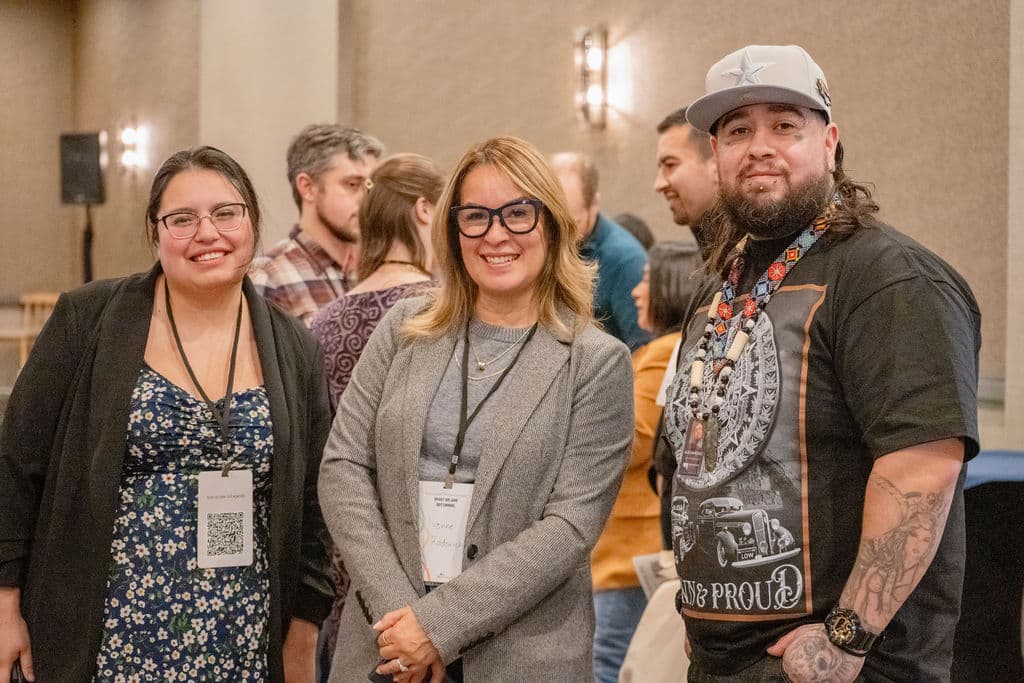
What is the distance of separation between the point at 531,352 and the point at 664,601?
0.74 metres

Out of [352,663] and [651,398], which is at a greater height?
[651,398]

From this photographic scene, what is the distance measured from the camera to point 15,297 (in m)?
8.16

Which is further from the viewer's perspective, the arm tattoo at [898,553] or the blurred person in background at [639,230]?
the blurred person in background at [639,230]

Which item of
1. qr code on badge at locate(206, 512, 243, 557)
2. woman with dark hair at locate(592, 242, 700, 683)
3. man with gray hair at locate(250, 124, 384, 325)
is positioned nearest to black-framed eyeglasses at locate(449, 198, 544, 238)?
qr code on badge at locate(206, 512, 243, 557)

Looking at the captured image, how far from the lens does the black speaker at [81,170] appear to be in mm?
7949

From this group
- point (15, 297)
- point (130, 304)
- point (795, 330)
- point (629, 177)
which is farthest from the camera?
point (15, 297)

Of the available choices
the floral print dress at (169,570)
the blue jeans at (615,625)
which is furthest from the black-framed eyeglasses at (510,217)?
the blue jeans at (615,625)

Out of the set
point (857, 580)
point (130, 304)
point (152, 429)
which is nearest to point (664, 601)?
point (857, 580)

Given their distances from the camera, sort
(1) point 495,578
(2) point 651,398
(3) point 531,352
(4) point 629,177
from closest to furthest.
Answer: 1. (1) point 495,578
2. (3) point 531,352
3. (2) point 651,398
4. (4) point 629,177

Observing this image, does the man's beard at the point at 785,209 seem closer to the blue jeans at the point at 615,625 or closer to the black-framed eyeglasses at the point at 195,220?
the black-framed eyeglasses at the point at 195,220

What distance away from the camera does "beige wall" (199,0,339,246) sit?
658 centimetres

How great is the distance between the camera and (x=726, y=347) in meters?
1.71

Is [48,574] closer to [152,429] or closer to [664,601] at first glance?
[152,429]

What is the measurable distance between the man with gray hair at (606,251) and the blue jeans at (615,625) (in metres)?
1.15
